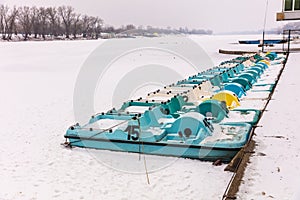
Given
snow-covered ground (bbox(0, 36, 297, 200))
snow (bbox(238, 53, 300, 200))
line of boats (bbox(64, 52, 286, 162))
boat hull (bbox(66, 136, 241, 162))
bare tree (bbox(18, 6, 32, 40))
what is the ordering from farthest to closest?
bare tree (bbox(18, 6, 32, 40)) < line of boats (bbox(64, 52, 286, 162)) < boat hull (bbox(66, 136, 241, 162)) < snow-covered ground (bbox(0, 36, 297, 200)) < snow (bbox(238, 53, 300, 200))

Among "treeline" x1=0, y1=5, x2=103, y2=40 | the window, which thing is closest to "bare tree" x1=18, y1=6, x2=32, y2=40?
→ "treeline" x1=0, y1=5, x2=103, y2=40

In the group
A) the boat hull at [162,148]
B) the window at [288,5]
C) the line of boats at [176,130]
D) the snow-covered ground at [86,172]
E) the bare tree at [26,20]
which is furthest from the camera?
the bare tree at [26,20]

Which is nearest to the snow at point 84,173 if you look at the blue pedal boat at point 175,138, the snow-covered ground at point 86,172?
the snow-covered ground at point 86,172

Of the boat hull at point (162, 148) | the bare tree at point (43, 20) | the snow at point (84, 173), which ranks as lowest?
the snow at point (84, 173)

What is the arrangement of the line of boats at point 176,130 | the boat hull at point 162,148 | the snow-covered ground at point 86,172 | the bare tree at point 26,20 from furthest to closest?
1. the bare tree at point 26,20
2. the line of boats at point 176,130
3. the boat hull at point 162,148
4. the snow-covered ground at point 86,172

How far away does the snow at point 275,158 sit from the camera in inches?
110

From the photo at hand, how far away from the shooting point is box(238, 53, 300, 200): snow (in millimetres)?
2791

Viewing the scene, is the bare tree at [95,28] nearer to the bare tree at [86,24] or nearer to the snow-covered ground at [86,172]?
the bare tree at [86,24]

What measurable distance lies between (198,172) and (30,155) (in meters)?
2.25

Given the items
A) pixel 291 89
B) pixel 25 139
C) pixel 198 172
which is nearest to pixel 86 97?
pixel 25 139

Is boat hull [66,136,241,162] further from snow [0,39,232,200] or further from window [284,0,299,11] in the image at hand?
window [284,0,299,11]

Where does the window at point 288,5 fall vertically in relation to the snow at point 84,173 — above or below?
above

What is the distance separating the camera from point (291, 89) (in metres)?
7.16

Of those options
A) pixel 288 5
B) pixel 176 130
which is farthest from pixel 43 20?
pixel 176 130
